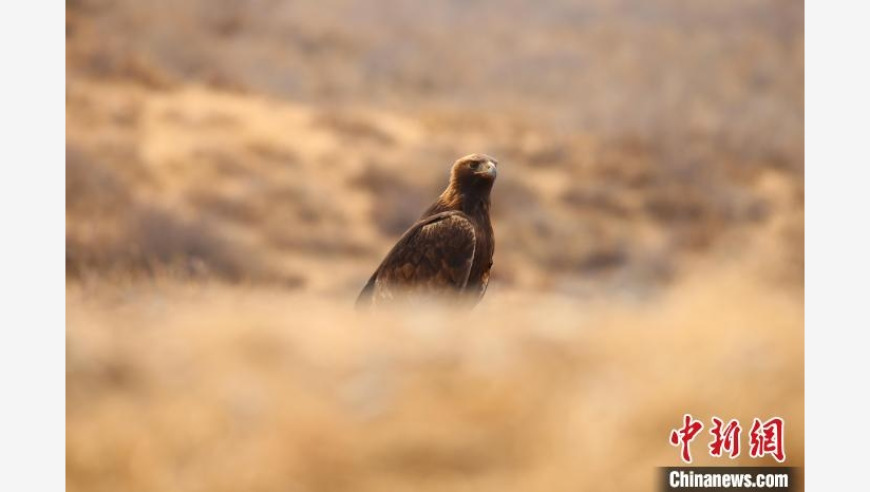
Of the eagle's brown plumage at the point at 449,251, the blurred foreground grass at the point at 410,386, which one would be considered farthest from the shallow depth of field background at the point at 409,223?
the eagle's brown plumage at the point at 449,251

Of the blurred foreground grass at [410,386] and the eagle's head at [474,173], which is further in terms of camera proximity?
the eagle's head at [474,173]

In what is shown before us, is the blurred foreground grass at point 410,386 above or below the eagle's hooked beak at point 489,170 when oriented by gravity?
below

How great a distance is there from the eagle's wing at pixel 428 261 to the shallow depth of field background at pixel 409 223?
12cm

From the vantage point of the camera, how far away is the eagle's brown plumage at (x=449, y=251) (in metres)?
5.07

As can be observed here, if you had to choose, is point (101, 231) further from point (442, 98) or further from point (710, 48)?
point (710, 48)

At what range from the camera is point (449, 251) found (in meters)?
5.06

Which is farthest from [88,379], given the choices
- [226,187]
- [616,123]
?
[616,123]

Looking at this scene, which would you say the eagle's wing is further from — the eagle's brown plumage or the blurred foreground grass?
the blurred foreground grass

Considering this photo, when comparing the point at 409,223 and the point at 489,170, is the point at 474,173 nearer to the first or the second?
the point at 489,170

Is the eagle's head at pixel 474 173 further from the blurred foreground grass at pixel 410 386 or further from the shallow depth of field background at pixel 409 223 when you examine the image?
the blurred foreground grass at pixel 410 386

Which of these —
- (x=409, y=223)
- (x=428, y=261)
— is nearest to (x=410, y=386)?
(x=428, y=261)

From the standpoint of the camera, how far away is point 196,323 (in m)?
5.12

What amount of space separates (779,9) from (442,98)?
1791mm

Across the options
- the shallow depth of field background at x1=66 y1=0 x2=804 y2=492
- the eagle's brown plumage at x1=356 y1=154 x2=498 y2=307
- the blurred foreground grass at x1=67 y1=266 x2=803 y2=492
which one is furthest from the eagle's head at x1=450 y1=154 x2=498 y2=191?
the blurred foreground grass at x1=67 y1=266 x2=803 y2=492
